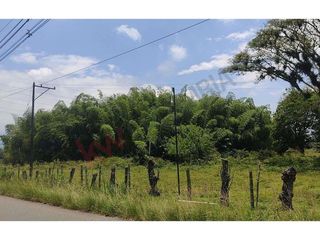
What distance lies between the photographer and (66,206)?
12273mm

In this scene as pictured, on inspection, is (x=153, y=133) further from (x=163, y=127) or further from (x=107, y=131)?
(x=107, y=131)

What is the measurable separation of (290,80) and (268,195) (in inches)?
662

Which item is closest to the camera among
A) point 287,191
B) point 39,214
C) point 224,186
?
point 287,191

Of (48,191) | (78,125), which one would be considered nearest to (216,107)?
(78,125)

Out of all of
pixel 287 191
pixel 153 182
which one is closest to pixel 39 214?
pixel 153 182

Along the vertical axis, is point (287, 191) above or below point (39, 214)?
above

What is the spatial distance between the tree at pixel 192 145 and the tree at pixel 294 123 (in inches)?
241

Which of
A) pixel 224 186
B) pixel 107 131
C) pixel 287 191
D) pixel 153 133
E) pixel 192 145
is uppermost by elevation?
pixel 107 131

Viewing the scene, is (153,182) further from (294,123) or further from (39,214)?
(294,123)

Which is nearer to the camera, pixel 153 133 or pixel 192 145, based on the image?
pixel 192 145

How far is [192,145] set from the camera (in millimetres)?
36156

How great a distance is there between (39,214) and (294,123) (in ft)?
96.4

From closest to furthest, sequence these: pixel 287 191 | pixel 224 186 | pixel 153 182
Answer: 1. pixel 287 191
2. pixel 224 186
3. pixel 153 182

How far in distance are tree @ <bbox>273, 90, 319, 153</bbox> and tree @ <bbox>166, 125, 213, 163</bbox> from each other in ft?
20.1
